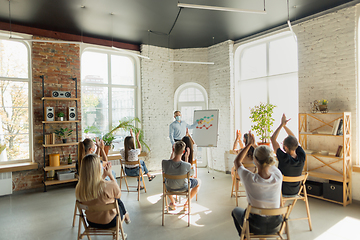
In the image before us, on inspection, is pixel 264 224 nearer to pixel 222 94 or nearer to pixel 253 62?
pixel 222 94

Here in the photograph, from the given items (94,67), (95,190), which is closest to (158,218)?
(95,190)

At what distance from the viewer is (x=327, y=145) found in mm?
4855

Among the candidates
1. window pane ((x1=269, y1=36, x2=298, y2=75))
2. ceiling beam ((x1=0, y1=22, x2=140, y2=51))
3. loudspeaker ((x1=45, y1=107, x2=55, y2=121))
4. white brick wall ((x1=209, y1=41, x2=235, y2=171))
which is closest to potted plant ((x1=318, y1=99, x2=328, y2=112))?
window pane ((x1=269, y1=36, x2=298, y2=75))

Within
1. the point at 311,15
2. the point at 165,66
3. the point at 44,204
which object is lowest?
the point at 44,204

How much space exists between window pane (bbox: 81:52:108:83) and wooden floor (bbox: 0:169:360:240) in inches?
123

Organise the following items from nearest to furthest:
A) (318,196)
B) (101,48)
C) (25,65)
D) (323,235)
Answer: (323,235) < (318,196) < (25,65) < (101,48)

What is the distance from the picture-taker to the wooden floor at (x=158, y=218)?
3.33m

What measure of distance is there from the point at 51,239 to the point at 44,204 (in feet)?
5.48

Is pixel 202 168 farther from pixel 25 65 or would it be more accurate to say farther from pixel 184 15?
pixel 25 65

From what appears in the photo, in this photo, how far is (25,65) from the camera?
562cm

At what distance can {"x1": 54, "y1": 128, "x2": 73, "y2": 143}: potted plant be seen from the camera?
18.6 feet

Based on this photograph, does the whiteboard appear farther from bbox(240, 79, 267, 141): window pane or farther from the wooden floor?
the wooden floor

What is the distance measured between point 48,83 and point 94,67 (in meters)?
1.34

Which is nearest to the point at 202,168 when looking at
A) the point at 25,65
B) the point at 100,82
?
the point at 100,82
